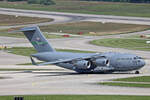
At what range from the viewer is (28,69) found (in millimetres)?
68188

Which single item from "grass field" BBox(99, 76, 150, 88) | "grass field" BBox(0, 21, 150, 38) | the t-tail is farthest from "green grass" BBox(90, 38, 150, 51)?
"grass field" BBox(99, 76, 150, 88)

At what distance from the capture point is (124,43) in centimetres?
10544

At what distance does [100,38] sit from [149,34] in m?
13.1

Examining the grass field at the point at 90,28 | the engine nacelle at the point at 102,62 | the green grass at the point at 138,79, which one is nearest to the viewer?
the green grass at the point at 138,79

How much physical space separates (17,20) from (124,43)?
65.8 metres

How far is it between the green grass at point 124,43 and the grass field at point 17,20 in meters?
48.7

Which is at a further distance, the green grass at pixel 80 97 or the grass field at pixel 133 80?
the grass field at pixel 133 80

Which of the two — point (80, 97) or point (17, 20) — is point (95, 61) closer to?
point (80, 97)

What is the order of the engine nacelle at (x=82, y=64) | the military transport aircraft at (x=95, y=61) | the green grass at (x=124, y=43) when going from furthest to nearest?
the green grass at (x=124, y=43) → the engine nacelle at (x=82, y=64) → the military transport aircraft at (x=95, y=61)

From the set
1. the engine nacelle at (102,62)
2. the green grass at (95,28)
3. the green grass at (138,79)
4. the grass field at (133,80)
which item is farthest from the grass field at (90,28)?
the grass field at (133,80)

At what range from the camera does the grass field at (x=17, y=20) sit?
157700 mm

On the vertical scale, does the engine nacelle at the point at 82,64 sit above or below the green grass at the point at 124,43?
above

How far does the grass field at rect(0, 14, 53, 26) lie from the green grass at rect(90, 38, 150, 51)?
48727 millimetres

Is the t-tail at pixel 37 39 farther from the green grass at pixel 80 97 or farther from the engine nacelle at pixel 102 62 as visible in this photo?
the green grass at pixel 80 97
